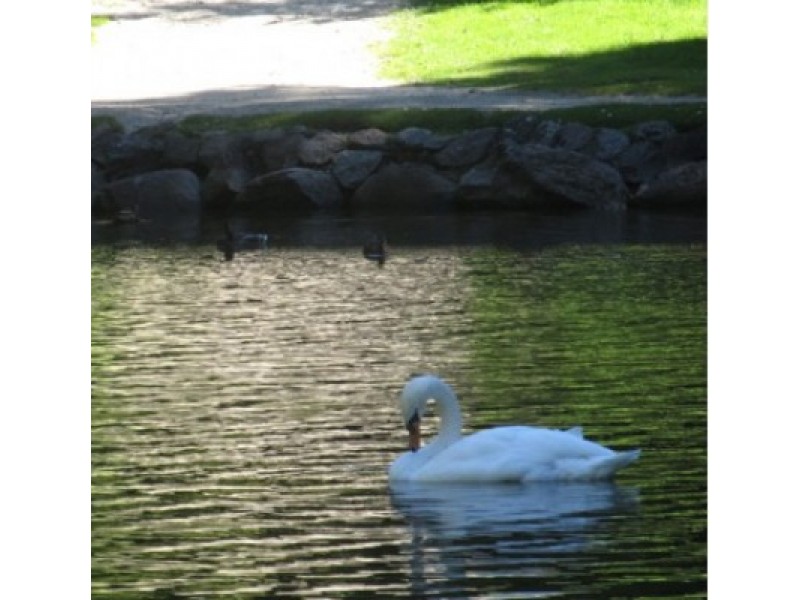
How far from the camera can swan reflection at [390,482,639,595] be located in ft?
30.9

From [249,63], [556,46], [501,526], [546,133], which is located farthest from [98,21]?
[501,526]

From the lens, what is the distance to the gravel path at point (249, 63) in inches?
Result: 1031

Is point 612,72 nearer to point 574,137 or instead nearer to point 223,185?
point 574,137

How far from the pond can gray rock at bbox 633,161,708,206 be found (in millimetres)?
1676

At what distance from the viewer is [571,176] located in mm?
23359

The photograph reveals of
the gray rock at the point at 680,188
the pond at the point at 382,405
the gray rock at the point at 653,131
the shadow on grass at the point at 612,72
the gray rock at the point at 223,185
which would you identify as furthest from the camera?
the shadow on grass at the point at 612,72

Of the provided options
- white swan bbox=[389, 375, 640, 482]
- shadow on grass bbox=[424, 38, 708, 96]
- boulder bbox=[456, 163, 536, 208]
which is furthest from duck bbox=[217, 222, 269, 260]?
white swan bbox=[389, 375, 640, 482]

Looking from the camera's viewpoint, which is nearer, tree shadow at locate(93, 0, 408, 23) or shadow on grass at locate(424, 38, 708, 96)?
shadow on grass at locate(424, 38, 708, 96)

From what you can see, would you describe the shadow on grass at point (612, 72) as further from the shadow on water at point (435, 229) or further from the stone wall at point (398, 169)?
the shadow on water at point (435, 229)

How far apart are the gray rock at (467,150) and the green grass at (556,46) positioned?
104 inches

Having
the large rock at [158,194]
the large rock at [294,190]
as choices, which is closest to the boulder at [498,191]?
the large rock at [294,190]

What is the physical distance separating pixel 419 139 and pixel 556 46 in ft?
19.4

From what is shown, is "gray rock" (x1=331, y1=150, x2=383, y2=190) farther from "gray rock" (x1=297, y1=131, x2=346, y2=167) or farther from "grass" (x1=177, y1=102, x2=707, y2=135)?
"grass" (x1=177, y1=102, x2=707, y2=135)
